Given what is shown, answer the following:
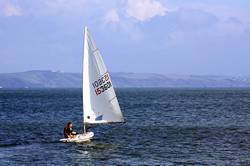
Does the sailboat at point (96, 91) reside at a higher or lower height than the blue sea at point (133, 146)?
higher

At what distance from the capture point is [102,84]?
47.4 meters

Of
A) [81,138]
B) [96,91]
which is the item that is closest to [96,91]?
[96,91]

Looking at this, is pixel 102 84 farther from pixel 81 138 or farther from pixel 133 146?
pixel 133 146

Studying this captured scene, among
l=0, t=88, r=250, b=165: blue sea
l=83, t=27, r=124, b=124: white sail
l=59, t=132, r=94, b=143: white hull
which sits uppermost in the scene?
l=83, t=27, r=124, b=124: white sail

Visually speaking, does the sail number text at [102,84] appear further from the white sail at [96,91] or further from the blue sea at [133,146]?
the blue sea at [133,146]

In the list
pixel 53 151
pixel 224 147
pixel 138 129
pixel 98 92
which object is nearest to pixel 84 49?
pixel 98 92

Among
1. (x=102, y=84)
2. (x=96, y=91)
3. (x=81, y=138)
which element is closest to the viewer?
(x=102, y=84)

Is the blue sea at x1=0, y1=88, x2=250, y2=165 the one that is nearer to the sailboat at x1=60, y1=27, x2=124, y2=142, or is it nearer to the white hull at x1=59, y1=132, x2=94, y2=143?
the white hull at x1=59, y1=132, x2=94, y2=143

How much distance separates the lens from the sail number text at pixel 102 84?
155 ft

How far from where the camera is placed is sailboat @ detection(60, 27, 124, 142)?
1812 inches

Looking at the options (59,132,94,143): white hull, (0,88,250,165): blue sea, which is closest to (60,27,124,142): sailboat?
(59,132,94,143): white hull

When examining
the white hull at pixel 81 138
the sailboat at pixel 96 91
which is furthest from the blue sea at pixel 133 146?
the sailboat at pixel 96 91

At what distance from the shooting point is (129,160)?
42.3m

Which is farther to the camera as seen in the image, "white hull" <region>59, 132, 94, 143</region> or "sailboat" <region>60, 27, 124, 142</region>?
"white hull" <region>59, 132, 94, 143</region>
